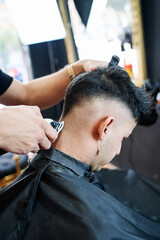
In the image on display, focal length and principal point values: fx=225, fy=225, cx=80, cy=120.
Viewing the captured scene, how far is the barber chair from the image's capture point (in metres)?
2.01

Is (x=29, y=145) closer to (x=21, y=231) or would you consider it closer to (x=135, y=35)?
(x=21, y=231)

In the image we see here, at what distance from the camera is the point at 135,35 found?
8.23 feet

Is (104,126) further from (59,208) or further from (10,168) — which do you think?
(10,168)

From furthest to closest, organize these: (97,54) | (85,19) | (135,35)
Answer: (97,54) < (135,35) < (85,19)

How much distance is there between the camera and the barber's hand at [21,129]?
855mm

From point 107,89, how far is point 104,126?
0.17 meters

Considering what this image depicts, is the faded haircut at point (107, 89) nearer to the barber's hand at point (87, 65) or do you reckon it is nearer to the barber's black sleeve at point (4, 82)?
the barber's hand at point (87, 65)

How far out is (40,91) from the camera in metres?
1.66

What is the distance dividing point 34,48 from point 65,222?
377cm

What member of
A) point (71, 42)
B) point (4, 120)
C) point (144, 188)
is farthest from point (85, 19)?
point (71, 42)

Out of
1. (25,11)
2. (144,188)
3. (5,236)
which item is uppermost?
(25,11)

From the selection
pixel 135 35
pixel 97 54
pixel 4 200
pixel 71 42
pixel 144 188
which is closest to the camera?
pixel 4 200

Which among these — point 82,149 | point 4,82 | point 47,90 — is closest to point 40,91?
→ point 47,90

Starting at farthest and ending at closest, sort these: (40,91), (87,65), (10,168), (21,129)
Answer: (10,168)
(40,91)
(87,65)
(21,129)
